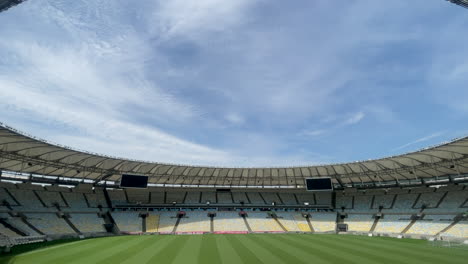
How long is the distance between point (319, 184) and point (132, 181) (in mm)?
33064

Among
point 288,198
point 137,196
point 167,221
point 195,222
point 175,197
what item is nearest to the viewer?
point 167,221

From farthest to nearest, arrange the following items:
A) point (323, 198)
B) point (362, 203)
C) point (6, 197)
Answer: point (323, 198), point (362, 203), point (6, 197)

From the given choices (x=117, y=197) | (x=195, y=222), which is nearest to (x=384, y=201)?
(x=195, y=222)

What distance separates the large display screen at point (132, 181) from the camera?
3906cm

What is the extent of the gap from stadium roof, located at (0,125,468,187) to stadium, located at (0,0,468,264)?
0.15 metres

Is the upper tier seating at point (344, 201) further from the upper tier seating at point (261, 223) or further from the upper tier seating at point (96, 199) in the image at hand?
the upper tier seating at point (96, 199)

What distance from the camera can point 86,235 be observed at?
107ft

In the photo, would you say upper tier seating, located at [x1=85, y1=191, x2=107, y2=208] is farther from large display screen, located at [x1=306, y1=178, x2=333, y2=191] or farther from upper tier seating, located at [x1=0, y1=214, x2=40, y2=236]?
large display screen, located at [x1=306, y1=178, x2=333, y2=191]

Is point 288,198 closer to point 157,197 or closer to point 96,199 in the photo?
point 157,197

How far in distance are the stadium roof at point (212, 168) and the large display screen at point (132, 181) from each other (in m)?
1.36

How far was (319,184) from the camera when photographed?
43.6m

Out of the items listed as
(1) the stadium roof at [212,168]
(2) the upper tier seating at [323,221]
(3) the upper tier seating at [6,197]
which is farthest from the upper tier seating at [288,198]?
(3) the upper tier seating at [6,197]

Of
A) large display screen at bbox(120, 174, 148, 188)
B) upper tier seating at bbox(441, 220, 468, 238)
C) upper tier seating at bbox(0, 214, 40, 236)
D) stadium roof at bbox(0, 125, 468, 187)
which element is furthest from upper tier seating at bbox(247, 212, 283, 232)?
upper tier seating at bbox(0, 214, 40, 236)

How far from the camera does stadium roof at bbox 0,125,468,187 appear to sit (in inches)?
1083
